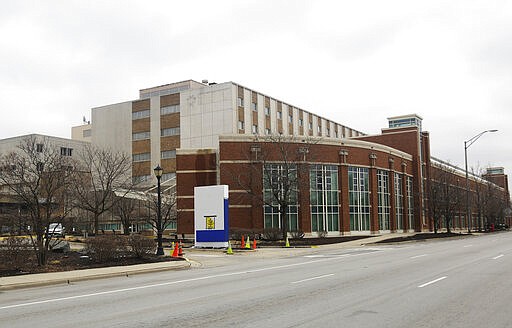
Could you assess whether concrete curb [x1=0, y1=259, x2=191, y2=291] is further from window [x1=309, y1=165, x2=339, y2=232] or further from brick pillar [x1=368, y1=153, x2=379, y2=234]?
brick pillar [x1=368, y1=153, x2=379, y2=234]

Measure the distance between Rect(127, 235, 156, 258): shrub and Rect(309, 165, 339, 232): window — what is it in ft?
95.0

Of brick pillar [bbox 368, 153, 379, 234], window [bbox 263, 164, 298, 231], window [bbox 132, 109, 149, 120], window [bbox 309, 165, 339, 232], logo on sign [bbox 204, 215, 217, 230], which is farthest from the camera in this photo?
window [bbox 132, 109, 149, 120]

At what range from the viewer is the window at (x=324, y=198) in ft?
170

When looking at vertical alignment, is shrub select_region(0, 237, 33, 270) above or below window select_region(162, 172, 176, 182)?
below

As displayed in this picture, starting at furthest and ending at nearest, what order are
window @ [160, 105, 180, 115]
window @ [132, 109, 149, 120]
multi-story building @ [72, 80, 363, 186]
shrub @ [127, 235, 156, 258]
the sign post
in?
window @ [132, 109, 149, 120] < window @ [160, 105, 180, 115] < multi-story building @ [72, 80, 363, 186] < the sign post < shrub @ [127, 235, 156, 258]

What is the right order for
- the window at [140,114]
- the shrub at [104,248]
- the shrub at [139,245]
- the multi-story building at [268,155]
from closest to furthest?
the shrub at [104,248] → the shrub at [139,245] → the multi-story building at [268,155] → the window at [140,114]

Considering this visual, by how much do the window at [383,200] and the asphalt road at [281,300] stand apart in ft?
136

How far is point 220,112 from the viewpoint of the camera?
244 ft

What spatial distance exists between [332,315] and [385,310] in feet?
3.80

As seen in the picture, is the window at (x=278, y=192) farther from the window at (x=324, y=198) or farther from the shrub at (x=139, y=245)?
the shrub at (x=139, y=245)

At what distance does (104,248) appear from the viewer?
22531 mm

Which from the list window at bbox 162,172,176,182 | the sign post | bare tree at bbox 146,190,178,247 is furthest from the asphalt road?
window at bbox 162,172,176,182

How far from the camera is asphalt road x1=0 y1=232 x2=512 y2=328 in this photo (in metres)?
9.19

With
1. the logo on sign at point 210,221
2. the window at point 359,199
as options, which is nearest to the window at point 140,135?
the window at point 359,199
